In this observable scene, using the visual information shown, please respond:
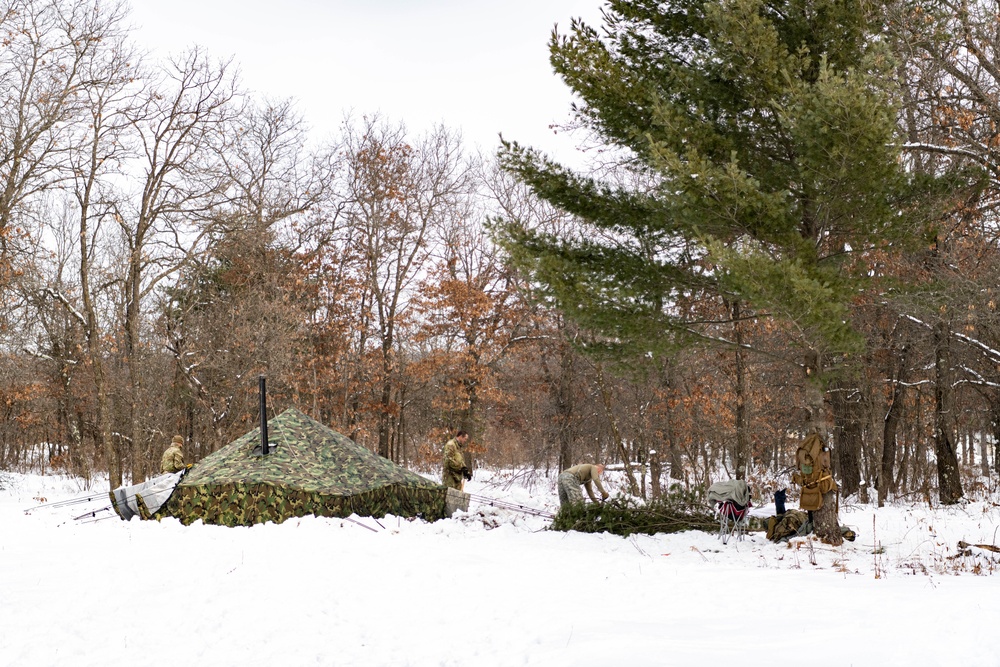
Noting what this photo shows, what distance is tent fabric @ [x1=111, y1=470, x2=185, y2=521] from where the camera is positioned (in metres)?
11.0

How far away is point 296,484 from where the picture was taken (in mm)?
11023

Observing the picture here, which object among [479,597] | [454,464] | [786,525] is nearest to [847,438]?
[786,525]

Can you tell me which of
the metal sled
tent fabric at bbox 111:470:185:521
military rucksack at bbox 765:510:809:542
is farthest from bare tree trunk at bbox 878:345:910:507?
tent fabric at bbox 111:470:185:521

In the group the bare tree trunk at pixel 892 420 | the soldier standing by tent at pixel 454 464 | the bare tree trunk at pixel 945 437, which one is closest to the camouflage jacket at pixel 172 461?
the soldier standing by tent at pixel 454 464

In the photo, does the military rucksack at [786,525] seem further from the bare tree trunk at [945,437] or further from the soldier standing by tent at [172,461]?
the soldier standing by tent at [172,461]

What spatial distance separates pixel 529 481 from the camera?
20203 millimetres

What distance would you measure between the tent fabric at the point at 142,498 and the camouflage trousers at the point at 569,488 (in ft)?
19.5

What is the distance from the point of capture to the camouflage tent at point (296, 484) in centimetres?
1078

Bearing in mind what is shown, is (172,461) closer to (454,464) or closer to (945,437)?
(454,464)

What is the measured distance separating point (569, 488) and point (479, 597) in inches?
201

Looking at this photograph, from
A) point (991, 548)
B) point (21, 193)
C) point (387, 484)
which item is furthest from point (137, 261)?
point (991, 548)

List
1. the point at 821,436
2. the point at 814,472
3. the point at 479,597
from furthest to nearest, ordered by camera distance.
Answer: the point at 821,436
the point at 814,472
the point at 479,597

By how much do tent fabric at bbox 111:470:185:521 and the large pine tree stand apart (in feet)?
20.3

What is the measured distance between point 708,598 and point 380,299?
56.4ft
